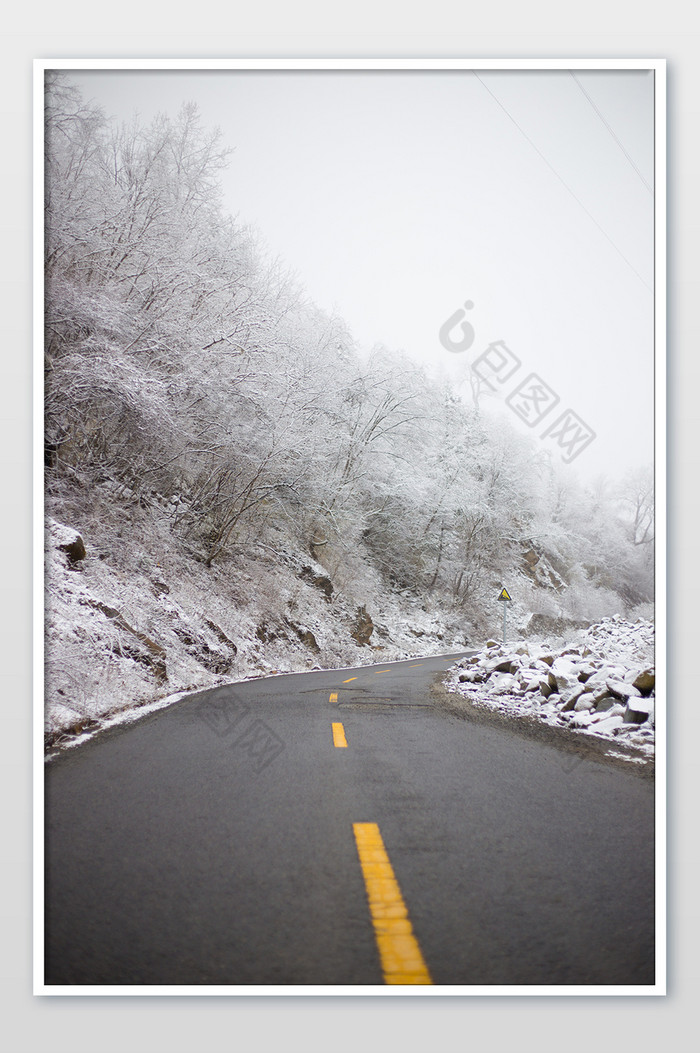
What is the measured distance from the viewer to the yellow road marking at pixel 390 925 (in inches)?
83.4

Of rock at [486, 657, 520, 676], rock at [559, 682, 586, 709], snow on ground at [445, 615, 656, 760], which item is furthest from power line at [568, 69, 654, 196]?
rock at [486, 657, 520, 676]

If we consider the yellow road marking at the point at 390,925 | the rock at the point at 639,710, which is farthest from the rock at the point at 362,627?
the yellow road marking at the point at 390,925

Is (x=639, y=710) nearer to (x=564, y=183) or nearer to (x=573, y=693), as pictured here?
(x=573, y=693)

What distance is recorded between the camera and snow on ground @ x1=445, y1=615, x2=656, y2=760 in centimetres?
510

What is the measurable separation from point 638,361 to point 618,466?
5.02 feet

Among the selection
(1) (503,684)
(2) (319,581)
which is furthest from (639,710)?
(2) (319,581)

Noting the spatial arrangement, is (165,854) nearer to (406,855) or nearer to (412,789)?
(406,855)

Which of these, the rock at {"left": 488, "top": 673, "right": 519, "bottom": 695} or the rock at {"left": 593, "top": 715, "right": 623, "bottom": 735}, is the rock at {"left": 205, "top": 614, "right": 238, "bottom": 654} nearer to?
the rock at {"left": 488, "top": 673, "right": 519, "bottom": 695}

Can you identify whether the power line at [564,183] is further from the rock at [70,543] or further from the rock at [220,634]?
the rock at [220,634]

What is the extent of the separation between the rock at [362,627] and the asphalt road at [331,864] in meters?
14.3

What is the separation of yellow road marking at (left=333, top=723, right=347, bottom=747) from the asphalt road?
27 cm

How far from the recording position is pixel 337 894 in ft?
7.98
